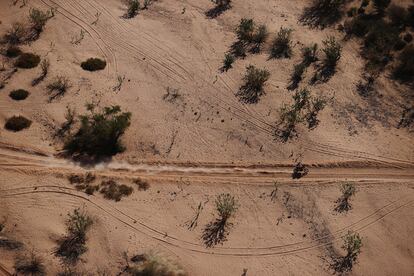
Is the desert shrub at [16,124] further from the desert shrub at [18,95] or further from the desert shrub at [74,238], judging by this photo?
the desert shrub at [74,238]

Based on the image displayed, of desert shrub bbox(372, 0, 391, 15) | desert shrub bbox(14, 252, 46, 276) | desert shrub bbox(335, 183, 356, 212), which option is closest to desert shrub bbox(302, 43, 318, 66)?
desert shrub bbox(372, 0, 391, 15)

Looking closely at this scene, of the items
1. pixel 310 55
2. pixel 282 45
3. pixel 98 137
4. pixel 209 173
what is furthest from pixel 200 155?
pixel 310 55

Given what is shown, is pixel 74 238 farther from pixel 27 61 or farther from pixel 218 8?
pixel 218 8

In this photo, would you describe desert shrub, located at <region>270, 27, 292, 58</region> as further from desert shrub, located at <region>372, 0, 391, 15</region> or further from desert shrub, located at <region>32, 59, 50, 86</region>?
desert shrub, located at <region>32, 59, 50, 86</region>

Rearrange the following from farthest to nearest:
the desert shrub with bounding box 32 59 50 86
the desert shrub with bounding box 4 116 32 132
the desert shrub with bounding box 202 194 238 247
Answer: the desert shrub with bounding box 32 59 50 86 < the desert shrub with bounding box 4 116 32 132 < the desert shrub with bounding box 202 194 238 247

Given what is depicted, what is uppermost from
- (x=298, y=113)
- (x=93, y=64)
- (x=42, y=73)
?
(x=298, y=113)

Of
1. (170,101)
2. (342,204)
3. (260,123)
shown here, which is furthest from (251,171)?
(170,101)
